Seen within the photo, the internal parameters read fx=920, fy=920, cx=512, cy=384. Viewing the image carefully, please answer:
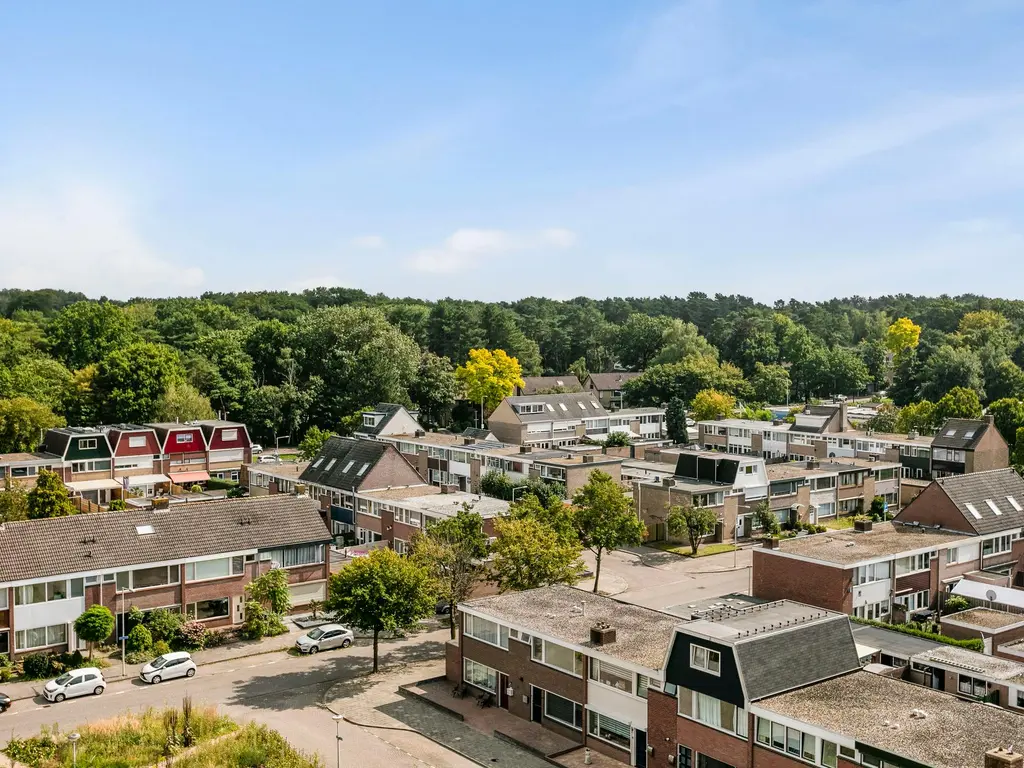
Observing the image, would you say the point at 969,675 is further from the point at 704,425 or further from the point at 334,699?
the point at 704,425

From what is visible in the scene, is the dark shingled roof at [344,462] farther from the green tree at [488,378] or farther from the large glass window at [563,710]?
the green tree at [488,378]

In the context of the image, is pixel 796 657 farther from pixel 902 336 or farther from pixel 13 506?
pixel 902 336

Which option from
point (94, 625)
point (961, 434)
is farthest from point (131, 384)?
point (961, 434)

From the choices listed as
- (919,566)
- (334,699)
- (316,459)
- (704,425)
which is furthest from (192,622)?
(704,425)

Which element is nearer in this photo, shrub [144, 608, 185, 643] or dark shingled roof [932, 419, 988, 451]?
shrub [144, 608, 185, 643]

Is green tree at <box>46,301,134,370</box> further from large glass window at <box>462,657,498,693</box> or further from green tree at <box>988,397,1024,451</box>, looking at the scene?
green tree at <box>988,397,1024,451</box>

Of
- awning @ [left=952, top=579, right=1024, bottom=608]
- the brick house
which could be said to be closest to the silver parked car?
the brick house
